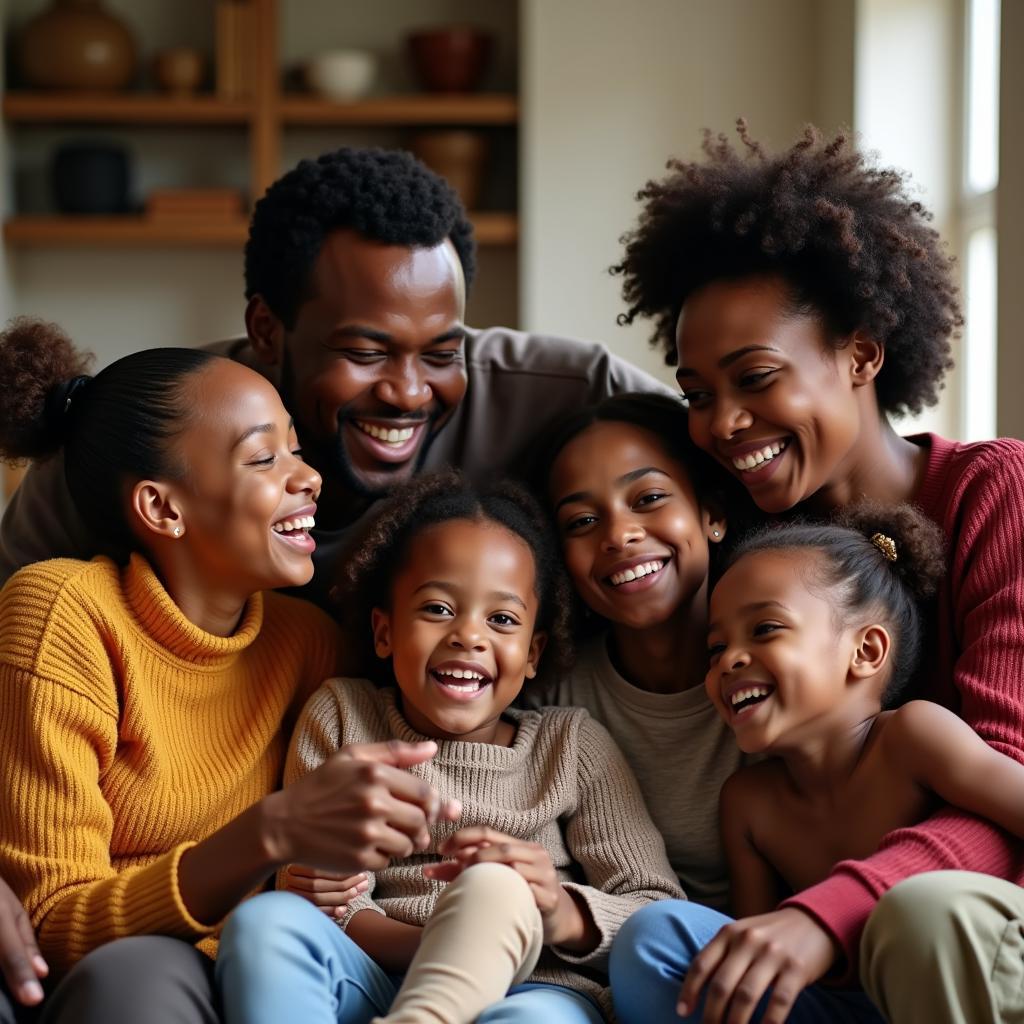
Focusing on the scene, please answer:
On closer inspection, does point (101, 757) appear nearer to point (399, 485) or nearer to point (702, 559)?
point (399, 485)

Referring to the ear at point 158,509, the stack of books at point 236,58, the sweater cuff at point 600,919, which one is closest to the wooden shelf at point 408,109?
the stack of books at point 236,58

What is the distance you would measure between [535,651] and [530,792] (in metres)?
0.19

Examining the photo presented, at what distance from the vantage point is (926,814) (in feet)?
5.09

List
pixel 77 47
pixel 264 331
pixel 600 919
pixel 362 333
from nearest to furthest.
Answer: pixel 600 919
pixel 362 333
pixel 264 331
pixel 77 47

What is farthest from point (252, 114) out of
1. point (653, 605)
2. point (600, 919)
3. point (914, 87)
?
point (600, 919)

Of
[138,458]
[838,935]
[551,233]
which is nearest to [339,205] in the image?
[138,458]

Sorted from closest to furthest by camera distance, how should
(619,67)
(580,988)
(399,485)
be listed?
1. (580,988)
2. (399,485)
3. (619,67)

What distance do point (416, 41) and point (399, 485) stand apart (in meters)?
2.76

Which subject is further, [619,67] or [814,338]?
[619,67]

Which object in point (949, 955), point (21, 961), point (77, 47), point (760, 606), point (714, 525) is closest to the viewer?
→ point (949, 955)

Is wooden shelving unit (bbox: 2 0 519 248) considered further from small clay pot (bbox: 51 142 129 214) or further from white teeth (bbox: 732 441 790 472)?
white teeth (bbox: 732 441 790 472)

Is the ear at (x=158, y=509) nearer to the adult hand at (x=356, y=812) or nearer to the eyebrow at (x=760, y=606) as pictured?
the adult hand at (x=356, y=812)

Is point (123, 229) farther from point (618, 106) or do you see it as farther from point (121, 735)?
point (121, 735)

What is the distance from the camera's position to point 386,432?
2.10 meters
